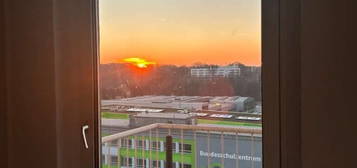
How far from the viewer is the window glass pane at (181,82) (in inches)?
48.9

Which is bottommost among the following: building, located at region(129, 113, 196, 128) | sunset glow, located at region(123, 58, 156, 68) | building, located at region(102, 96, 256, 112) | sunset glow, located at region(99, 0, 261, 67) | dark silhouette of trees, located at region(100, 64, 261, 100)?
building, located at region(129, 113, 196, 128)

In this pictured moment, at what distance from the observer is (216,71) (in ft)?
4.20
